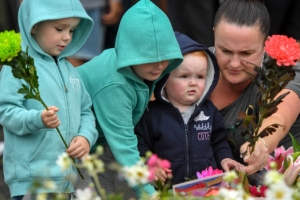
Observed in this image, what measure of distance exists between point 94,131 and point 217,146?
2.11 feet

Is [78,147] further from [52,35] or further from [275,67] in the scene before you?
[275,67]

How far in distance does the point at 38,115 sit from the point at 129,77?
0.51 meters

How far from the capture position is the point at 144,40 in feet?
11.1

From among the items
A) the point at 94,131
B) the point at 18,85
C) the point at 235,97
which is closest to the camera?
the point at 18,85

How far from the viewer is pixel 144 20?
11.1 feet

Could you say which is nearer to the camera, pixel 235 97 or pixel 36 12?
pixel 36 12

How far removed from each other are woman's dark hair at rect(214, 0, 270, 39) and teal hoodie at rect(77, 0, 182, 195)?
1.44 ft

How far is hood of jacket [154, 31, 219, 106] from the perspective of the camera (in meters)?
3.61

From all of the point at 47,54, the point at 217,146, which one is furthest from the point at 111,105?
the point at 217,146

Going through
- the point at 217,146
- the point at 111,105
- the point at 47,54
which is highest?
the point at 47,54

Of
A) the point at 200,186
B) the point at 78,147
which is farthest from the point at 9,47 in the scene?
the point at 200,186

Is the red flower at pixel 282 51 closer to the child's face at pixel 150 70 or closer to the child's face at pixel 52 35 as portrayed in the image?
the child's face at pixel 150 70

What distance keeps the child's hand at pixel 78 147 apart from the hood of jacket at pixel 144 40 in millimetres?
343

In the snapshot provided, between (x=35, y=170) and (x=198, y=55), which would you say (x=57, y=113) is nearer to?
(x=35, y=170)
